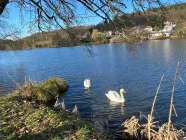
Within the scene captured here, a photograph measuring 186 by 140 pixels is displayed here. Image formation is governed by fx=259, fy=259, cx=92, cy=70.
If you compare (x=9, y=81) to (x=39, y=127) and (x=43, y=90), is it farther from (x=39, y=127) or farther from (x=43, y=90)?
(x=39, y=127)

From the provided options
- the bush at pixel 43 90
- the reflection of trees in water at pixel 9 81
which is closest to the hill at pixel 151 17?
the bush at pixel 43 90

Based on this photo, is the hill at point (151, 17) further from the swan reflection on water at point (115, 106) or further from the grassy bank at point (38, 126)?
the swan reflection on water at point (115, 106)

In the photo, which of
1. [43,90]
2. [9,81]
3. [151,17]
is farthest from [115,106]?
[9,81]

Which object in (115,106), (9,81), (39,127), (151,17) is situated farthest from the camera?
(9,81)

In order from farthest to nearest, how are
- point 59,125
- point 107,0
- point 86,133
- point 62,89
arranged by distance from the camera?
point 62,89, point 59,125, point 86,133, point 107,0

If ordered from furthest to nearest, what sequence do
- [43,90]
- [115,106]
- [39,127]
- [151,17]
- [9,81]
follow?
[9,81]
[43,90]
[115,106]
[39,127]
[151,17]

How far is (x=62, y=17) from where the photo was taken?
21.0 ft


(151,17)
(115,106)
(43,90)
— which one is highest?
(151,17)

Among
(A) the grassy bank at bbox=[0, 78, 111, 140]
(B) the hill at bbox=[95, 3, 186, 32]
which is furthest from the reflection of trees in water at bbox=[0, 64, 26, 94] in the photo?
(B) the hill at bbox=[95, 3, 186, 32]

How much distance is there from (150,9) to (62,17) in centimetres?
215

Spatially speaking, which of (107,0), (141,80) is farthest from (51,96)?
(107,0)

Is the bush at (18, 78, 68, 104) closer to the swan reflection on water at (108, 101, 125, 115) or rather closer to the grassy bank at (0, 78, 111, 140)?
the swan reflection on water at (108, 101, 125, 115)

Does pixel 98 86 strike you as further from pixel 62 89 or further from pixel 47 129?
pixel 47 129

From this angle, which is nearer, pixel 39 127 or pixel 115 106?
pixel 39 127
